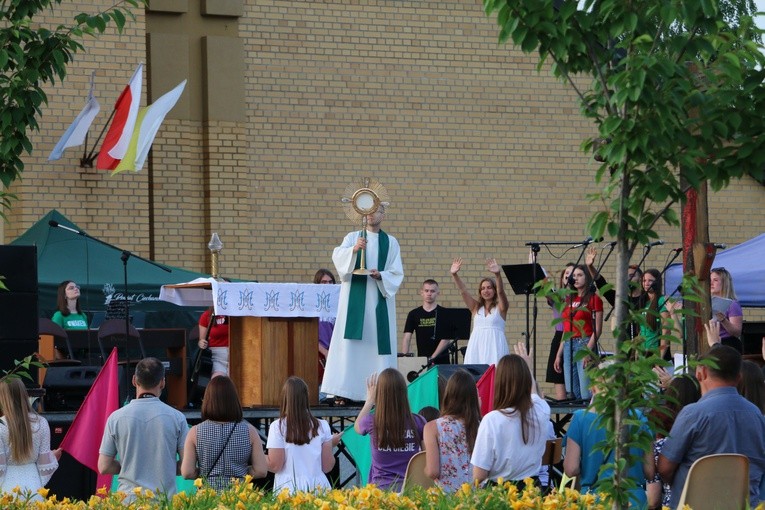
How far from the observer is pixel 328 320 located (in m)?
14.5

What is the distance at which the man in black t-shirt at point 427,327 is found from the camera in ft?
49.9

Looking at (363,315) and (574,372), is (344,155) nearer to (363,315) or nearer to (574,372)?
(574,372)

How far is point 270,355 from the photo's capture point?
12070 mm

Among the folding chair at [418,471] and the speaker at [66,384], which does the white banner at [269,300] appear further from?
the folding chair at [418,471]

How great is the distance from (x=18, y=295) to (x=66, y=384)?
8.66 feet

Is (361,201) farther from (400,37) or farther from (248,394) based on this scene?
(400,37)

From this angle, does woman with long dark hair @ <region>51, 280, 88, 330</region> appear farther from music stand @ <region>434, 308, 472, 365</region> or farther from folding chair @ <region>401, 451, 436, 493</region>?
folding chair @ <region>401, 451, 436, 493</region>

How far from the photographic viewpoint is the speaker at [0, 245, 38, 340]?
966 cm

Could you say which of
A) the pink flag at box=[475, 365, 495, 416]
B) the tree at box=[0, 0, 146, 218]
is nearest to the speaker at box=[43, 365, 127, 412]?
the pink flag at box=[475, 365, 495, 416]

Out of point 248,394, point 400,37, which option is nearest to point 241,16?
point 400,37

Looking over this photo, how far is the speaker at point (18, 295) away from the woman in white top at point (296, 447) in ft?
7.88

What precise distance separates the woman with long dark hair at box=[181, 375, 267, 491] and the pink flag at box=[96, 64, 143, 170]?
8.86 metres

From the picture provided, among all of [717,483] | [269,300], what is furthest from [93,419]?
[717,483]

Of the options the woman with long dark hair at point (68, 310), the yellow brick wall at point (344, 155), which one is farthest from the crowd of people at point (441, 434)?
the yellow brick wall at point (344, 155)
